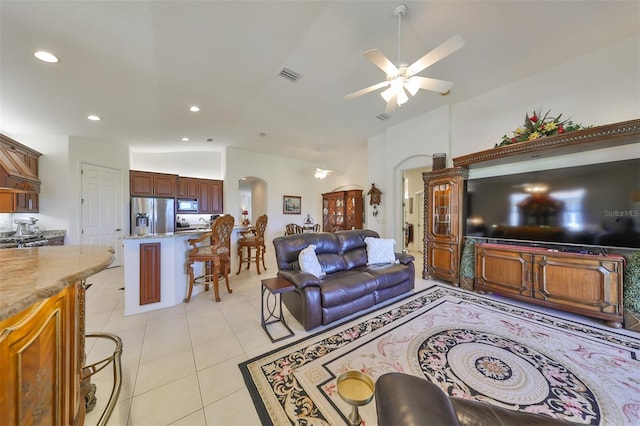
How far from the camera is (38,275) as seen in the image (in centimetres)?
86

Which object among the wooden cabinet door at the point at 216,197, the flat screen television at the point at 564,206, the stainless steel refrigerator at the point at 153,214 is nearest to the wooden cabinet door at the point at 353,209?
the flat screen television at the point at 564,206

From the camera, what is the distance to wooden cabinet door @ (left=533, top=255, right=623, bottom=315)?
2.50 m

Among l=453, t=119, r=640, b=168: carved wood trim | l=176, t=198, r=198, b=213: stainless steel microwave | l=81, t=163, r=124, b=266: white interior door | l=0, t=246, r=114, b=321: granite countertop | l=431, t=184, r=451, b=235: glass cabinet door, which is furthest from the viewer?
l=176, t=198, r=198, b=213: stainless steel microwave

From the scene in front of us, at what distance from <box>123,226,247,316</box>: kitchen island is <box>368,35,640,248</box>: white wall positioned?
4350mm

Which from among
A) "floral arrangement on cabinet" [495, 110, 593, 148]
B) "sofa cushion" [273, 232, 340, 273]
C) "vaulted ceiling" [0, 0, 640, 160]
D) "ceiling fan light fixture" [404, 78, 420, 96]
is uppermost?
"vaulted ceiling" [0, 0, 640, 160]

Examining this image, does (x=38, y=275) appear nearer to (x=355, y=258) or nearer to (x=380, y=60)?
(x=380, y=60)

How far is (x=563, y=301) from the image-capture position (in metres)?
2.78

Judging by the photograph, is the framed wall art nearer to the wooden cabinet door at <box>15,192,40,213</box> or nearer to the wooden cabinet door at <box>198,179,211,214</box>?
the wooden cabinet door at <box>198,179,211,214</box>

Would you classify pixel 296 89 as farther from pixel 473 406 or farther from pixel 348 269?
pixel 473 406

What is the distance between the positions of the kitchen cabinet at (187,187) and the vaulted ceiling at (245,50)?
1.94 m

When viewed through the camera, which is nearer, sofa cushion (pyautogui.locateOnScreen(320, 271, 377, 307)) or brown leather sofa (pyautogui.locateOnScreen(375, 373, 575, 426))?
brown leather sofa (pyautogui.locateOnScreen(375, 373, 575, 426))

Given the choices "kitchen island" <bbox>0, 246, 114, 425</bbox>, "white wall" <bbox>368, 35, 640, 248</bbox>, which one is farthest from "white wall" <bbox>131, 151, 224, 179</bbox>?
"kitchen island" <bbox>0, 246, 114, 425</bbox>

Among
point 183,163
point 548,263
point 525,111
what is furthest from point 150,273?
point 525,111

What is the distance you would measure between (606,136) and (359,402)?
384 centimetres
